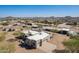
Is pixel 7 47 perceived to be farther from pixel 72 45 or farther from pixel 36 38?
pixel 72 45

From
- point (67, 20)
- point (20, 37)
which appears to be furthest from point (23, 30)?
point (67, 20)

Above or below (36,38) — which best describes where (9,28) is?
above

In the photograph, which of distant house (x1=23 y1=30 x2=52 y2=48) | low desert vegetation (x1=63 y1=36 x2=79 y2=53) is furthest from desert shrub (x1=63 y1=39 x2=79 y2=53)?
distant house (x1=23 y1=30 x2=52 y2=48)

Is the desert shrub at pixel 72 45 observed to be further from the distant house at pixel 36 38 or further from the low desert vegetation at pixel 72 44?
the distant house at pixel 36 38

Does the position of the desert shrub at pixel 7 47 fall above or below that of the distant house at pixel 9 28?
below

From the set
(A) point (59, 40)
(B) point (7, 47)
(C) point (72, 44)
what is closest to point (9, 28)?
(B) point (7, 47)

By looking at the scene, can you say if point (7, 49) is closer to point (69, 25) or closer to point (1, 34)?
point (1, 34)

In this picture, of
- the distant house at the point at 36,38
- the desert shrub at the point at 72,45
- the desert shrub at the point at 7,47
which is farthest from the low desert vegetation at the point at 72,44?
the desert shrub at the point at 7,47

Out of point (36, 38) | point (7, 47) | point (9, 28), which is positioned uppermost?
point (9, 28)
